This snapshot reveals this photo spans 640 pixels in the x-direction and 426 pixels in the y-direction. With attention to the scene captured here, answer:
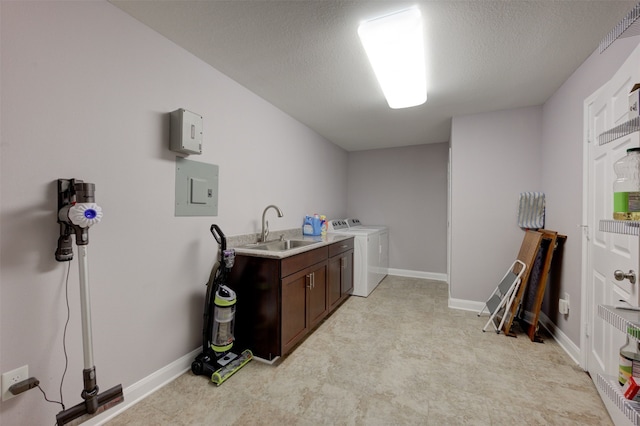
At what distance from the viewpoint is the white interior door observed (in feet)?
4.40

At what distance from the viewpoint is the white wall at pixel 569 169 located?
6.35ft

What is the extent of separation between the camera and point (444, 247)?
445 centimetres

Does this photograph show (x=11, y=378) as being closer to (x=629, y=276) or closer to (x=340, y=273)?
(x=340, y=273)

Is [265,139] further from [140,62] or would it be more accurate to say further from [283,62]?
[140,62]

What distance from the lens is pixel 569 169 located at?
2211 millimetres

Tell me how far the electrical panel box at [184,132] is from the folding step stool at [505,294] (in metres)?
3.09

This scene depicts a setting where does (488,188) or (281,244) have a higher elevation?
(488,188)

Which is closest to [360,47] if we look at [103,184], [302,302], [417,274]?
[103,184]

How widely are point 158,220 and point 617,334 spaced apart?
289 centimetres

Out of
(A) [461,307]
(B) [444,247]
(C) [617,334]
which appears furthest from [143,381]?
(B) [444,247]

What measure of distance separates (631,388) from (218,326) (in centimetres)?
209

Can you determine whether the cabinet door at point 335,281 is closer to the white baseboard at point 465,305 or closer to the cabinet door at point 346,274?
the cabinet door at point 346,274

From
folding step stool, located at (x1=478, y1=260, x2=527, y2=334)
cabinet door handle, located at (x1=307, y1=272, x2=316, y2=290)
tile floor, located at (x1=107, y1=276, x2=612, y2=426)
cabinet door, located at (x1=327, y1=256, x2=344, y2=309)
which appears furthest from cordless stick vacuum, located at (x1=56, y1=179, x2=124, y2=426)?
folding step stool, located at (x1=478, y1=260, x2=527, y2=334)

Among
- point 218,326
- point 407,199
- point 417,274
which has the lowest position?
point 417,274
